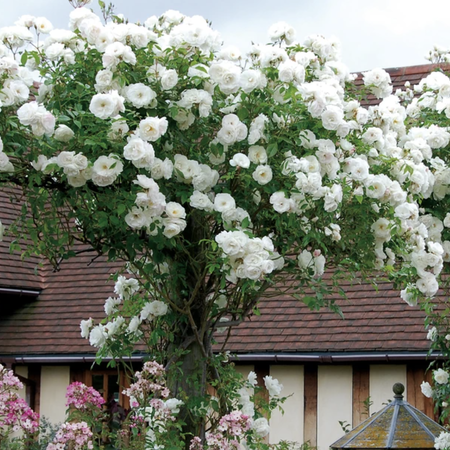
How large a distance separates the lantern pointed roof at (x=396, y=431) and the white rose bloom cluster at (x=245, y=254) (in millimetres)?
889

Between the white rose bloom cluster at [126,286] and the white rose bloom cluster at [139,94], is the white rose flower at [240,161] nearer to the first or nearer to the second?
the white rose bloom cluster at [139,94]

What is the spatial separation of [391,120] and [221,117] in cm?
117

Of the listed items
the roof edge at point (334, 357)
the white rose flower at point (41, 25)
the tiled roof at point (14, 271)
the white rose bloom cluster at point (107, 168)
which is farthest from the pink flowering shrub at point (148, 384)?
the tiled roof at point (14, 271)

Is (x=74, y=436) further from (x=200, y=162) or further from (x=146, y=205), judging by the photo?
(x=200, y=162)

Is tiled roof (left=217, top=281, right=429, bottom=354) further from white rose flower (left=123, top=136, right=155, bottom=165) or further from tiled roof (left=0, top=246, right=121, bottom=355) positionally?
white rose flower (left=123, top=136, right=155, bottom=165)

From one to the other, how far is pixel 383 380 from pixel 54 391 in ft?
14.5

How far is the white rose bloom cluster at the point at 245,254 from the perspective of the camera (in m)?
4.77

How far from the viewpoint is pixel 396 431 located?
14.2ft

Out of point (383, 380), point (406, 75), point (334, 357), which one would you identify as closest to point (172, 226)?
point (334, 357)

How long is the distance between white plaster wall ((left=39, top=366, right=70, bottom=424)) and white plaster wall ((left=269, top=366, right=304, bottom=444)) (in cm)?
292

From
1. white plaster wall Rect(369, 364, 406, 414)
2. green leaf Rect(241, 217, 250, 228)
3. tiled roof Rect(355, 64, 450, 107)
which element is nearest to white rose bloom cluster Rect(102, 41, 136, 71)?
green leaf Rect(241, 217, 250, 228)

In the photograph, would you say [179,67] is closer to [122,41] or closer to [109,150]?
[122,41]

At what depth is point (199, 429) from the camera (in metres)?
5.73

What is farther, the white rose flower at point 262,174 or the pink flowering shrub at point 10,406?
the pink flowering shrub at point 10,406
